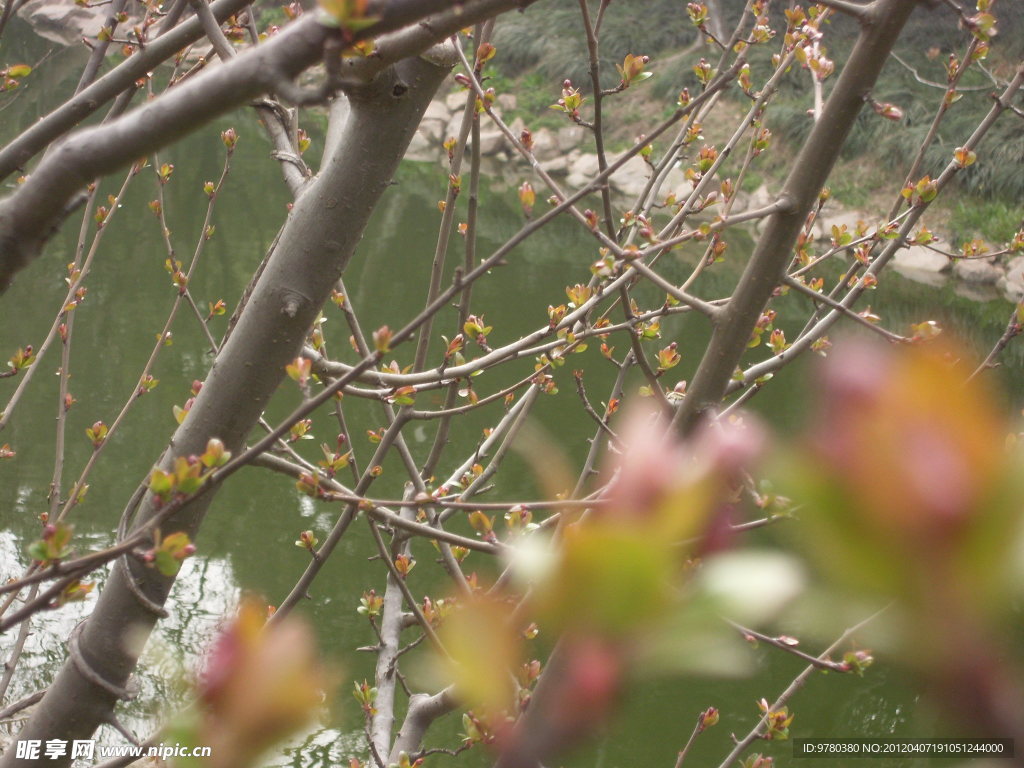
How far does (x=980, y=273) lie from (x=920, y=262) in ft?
1.87

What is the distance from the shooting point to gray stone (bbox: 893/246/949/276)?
29.8ft

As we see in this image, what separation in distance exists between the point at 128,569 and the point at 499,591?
0.61 meters

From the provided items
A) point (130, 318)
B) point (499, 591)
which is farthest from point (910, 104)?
point (499, 591)

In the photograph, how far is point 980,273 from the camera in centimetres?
880

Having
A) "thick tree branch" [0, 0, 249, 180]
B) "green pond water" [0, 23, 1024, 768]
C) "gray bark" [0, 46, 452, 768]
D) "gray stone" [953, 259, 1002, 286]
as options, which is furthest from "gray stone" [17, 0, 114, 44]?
"gray bark" [0, 46, 452, 768]

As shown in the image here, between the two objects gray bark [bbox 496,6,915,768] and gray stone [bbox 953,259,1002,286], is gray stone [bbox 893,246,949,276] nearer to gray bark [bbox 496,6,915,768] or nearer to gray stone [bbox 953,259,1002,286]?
gray stone [bbox 953,259,1002,286]

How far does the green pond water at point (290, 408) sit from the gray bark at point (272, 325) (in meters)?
0.33

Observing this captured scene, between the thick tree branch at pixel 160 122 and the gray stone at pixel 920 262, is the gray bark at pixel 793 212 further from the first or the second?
the gray stone at pixel 920 262

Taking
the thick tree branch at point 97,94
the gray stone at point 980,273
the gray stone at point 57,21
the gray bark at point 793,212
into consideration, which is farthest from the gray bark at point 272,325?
the gray stone at point 57,21

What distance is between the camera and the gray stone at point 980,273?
28.8 ft

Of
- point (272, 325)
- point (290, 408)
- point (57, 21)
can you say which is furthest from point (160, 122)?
point (57, 21)

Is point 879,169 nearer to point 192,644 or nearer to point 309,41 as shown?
point 192,644

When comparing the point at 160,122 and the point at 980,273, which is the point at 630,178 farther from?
the point at 160,122

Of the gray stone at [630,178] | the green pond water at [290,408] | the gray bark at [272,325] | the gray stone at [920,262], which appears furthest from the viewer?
the gray stone at [630,178]
